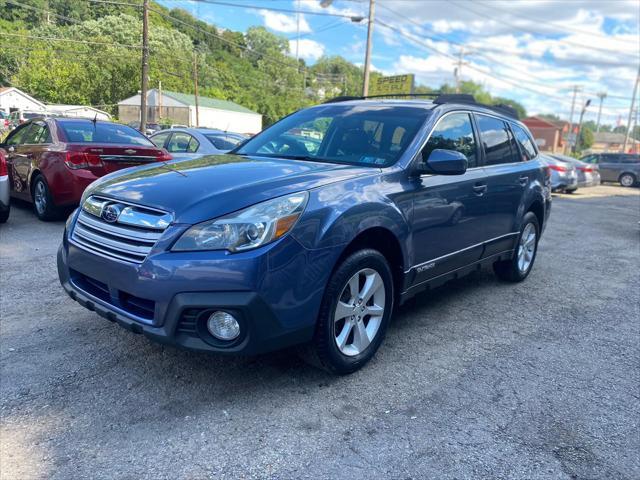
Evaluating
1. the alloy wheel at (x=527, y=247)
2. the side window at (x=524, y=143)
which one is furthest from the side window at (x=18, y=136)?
the alloy wheel at (x=527, y=247)

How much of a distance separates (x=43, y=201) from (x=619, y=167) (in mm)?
27090

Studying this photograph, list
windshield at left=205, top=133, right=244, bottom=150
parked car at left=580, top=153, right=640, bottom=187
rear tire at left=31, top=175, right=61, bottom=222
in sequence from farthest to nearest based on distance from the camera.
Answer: parked car at left=580, top=153, right=640, bottom=187 → windshield at left=205, top=133, right=244, bottom=150 → rear tire at left=31, top=175, right=61, bottom=222

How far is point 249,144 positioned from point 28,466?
2829 mm

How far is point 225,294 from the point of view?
8.16 feet

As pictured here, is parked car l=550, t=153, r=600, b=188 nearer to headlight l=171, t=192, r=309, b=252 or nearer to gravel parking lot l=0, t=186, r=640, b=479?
gravel parking lot l=0, t=186, r=640, b=479

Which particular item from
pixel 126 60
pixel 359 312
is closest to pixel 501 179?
pixel 359 312

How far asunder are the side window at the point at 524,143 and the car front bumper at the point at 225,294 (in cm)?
347

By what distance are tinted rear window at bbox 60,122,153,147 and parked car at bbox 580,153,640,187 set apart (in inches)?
954

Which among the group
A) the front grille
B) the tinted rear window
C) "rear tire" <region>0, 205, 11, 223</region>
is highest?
the tinted rear window

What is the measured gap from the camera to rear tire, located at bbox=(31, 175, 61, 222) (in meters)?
7.07

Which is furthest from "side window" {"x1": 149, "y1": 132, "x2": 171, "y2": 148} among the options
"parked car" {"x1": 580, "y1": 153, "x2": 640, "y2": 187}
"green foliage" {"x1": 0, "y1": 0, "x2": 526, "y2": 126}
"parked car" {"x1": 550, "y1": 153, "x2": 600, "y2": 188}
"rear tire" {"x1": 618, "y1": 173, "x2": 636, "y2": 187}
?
"rear tire" {"x1": 618, "y1": 173, "x2": 636, "y2": 187}

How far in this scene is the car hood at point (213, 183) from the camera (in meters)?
2.64

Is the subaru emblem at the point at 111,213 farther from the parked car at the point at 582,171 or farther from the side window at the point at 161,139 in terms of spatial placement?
the parked car at the point at 582,171

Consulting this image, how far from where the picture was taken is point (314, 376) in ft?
10.3
